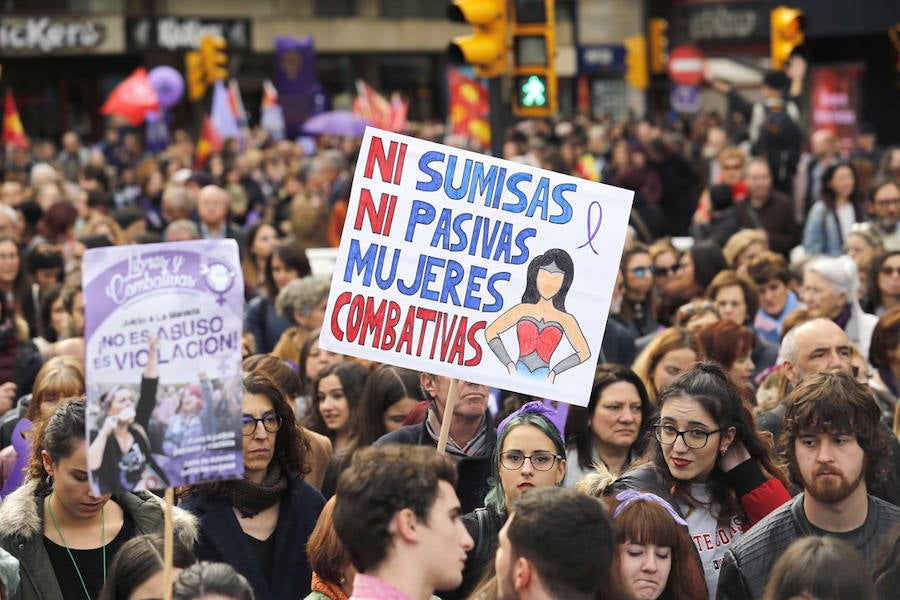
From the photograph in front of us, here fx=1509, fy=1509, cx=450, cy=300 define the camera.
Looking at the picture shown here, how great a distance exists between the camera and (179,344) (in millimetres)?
4379

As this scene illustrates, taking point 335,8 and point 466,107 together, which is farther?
point 335,8

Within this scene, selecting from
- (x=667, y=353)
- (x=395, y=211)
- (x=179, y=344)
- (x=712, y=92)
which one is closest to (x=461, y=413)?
(x=395, y=211)

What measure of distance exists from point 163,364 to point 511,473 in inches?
55.8

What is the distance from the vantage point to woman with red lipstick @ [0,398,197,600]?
196 inches

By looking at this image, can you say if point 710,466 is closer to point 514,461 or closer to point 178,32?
point 514,461

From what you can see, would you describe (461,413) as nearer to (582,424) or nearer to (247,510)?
(582,424)

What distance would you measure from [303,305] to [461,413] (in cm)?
287

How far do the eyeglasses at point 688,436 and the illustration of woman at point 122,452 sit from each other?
196 cm

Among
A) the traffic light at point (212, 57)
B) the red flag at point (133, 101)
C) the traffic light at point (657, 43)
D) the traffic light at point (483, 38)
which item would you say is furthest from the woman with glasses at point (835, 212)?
the traffic light at point (657, 43)

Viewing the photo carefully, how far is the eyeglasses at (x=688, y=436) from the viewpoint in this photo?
5.39 meters

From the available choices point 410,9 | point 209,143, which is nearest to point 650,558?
point 209,143

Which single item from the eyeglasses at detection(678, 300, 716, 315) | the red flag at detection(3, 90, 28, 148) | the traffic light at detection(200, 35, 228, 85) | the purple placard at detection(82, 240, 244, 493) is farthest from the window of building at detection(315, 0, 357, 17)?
the purple placard at detection(82, 240, 244, 493)

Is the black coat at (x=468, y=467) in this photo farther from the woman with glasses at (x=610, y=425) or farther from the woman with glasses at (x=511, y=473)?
the woman with glasses at (x=511, y=473)

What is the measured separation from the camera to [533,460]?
205 inches
